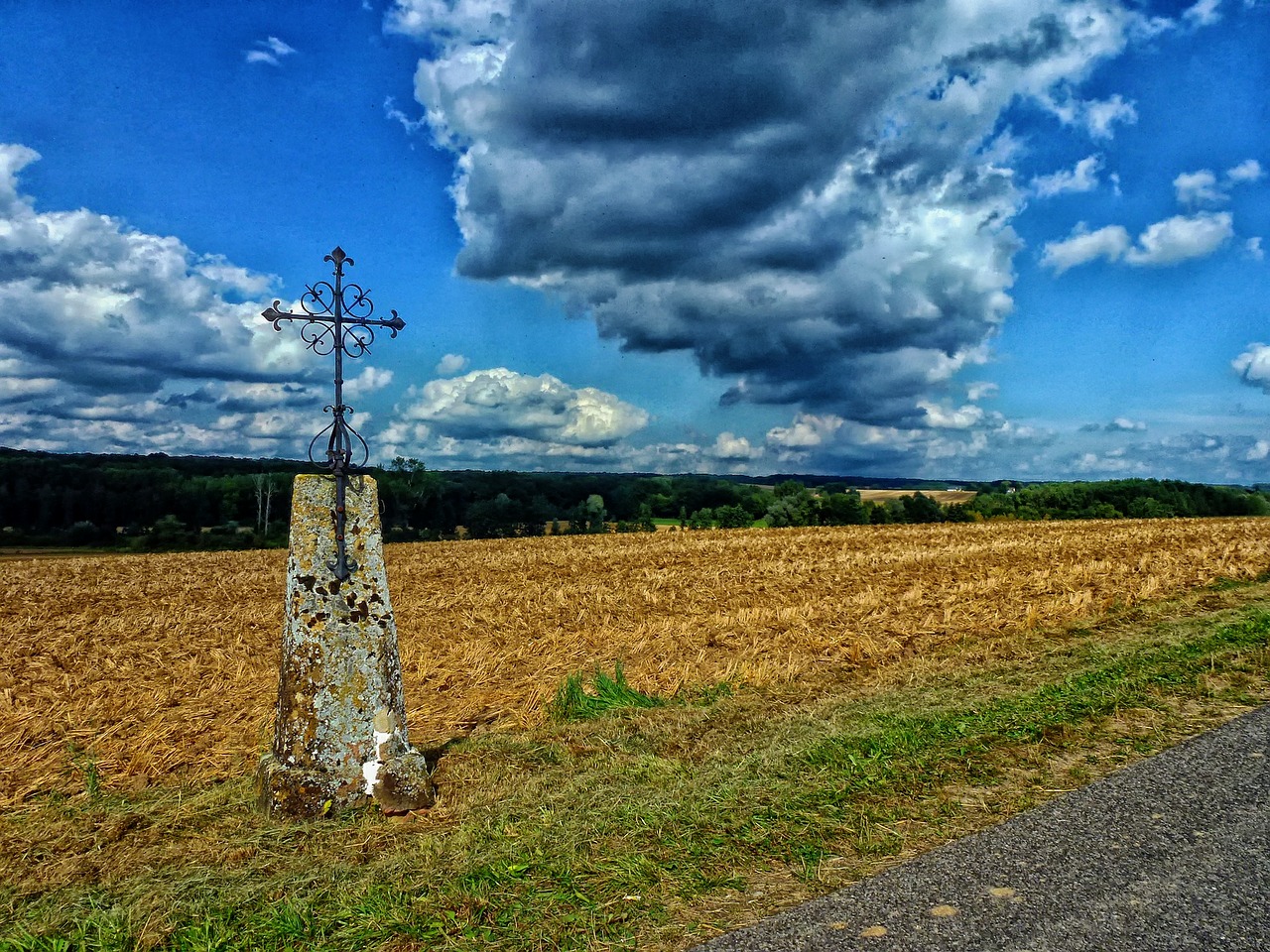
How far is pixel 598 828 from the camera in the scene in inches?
196

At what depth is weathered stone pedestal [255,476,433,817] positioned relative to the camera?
213 inches

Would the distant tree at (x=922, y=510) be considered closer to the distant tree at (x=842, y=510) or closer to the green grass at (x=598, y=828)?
the distant tree at (x=842, y=510)

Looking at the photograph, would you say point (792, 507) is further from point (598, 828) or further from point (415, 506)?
point (598, 828)

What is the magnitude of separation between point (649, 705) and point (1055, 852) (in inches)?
177

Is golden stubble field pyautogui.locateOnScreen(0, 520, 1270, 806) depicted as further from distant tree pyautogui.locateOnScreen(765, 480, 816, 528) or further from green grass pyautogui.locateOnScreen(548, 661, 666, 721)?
distant tree pyautogui.locateOnScreen(765, 480, 816, 528)

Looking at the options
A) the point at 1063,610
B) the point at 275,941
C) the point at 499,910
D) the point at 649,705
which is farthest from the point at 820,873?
the point at 1063,610

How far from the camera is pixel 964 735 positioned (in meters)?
6.50

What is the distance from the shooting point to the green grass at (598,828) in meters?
3.96

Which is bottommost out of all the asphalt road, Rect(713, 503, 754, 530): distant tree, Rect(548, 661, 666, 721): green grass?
Rect(548, 661, 666, 721): green grass

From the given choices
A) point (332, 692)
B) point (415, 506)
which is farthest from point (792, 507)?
point (332, 692)

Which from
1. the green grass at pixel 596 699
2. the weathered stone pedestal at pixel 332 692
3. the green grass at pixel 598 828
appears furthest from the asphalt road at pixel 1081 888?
the green grass at pixel 596 699

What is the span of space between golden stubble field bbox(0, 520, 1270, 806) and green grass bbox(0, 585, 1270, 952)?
1164 mm

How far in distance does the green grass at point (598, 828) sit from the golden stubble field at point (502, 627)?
3.82 ft

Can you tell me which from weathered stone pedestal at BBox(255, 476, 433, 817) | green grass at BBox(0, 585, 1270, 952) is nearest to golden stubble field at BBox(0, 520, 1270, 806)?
green grass at BBox(0, 585, 1270, 952)
